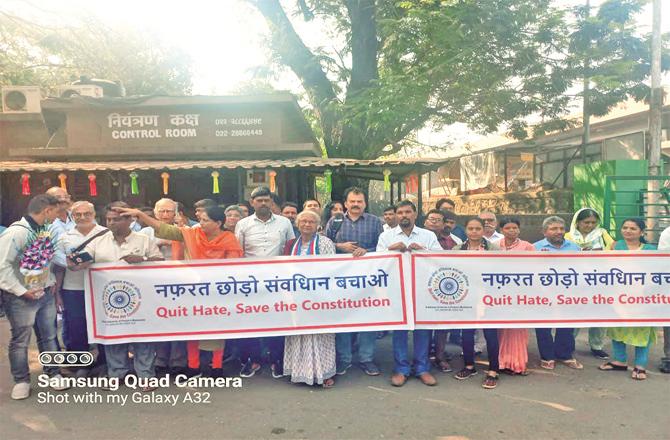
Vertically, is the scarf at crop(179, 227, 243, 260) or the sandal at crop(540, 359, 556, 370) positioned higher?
the scarf at crop(179, 227, 243, 260)

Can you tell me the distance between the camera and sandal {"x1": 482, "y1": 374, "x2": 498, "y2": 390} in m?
4.01

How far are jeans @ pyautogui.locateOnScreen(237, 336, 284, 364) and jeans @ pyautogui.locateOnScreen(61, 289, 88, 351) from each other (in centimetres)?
142

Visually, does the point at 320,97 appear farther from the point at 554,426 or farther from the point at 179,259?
the point at 554,426

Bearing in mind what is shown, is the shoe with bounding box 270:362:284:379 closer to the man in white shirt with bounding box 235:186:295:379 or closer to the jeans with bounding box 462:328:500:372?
the man in white shirt with bounding box 235:186:295:379

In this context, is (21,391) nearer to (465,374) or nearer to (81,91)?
(465,374)

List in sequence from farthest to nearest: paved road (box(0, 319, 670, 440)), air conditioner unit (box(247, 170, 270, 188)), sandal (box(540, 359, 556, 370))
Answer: air conditioner unit (box(247, 170, 270, 188)), sandal (box(540, 359, 556, 370)), paved road (box(0, 319, 670, 440))

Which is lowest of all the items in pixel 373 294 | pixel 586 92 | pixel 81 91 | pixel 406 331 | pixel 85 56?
pixel 406 331

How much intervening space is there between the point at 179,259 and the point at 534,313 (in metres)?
3.39

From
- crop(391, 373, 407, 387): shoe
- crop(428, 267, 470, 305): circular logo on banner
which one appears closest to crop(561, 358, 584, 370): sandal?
crop(428, 267, 470, 305): circular logo on banner

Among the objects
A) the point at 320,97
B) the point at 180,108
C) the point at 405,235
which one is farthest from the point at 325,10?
the point at 405,235

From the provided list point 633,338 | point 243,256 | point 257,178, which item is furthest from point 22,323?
point 257,178

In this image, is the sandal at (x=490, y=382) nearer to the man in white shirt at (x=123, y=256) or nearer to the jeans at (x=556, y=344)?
the jeans at (x=556, y=344)

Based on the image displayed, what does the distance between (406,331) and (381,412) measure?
0.87m

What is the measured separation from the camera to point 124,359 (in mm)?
4168
